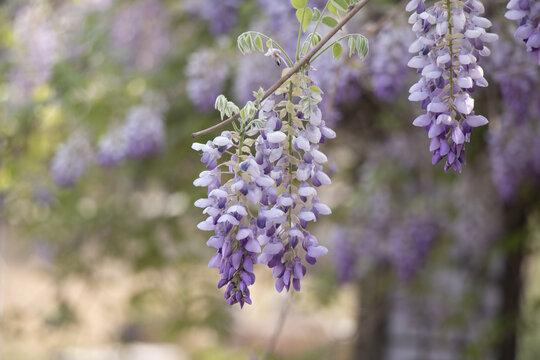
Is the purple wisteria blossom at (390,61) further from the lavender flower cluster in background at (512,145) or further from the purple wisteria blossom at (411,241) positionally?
the purple wisteria blossom at (411,241)

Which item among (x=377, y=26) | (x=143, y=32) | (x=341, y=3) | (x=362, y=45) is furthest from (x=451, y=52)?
(x=143, y=32)

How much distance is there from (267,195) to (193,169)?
3099 millimetres

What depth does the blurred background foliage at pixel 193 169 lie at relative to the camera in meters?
3.11

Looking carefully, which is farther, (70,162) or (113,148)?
(70,162)

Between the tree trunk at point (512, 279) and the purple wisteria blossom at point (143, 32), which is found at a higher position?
the purple wisteria blossom at point (143, 32)

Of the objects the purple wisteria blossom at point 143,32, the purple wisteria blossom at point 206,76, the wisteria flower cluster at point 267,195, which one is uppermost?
the purple wisteria blossom at point 143,32

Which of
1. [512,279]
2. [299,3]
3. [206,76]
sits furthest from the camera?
[512,279]

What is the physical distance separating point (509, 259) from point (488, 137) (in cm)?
243

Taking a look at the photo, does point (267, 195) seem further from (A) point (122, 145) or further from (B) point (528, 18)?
(A) point (122, 145)

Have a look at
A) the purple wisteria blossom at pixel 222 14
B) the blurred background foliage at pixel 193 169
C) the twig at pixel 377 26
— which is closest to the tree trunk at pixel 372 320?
the blurred background foliage at pixel 193 169

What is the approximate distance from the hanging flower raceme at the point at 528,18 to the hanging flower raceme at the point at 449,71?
69 millimetres

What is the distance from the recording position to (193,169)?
421 centimetres

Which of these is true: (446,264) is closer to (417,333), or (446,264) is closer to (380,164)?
(417,333)

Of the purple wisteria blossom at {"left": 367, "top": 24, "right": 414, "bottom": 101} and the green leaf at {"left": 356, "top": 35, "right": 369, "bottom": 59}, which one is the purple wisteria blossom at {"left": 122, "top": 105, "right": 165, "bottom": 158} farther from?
the green leaf at {"left": 356, "top": 35, "right": 369, "bottom": 59}
